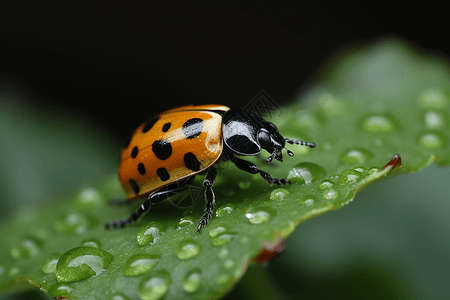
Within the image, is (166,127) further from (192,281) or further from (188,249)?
(192,281)

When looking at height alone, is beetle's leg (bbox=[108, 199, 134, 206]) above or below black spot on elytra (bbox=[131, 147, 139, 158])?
below

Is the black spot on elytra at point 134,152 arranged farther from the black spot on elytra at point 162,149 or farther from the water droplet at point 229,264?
the water droplet at point 229,264

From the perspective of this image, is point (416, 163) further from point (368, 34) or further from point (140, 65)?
point (140, 65)

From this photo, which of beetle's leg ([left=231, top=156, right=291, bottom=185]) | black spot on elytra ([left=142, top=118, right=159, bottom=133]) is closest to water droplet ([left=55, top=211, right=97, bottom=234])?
black spot on elytra ([left=142, top=118, right=159, bottom=133])

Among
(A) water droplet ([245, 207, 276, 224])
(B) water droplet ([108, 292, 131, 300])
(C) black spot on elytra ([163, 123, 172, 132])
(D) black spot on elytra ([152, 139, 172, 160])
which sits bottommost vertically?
(B) water droplet ([108, 292, 131, 300])

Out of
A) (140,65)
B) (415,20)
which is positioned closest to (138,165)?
(140,65)

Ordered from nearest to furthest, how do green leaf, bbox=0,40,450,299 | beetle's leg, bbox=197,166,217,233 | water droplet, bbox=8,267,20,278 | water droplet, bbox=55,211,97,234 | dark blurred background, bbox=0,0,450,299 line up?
green leaf, bbox=0,40,450,299
beetle's leg, bbox=197,166,217,233
water droplet, bbox=8,267,20,278
water droplet, bbox=55,211,97,234
dark blurred background, bbox=0,0,450,299

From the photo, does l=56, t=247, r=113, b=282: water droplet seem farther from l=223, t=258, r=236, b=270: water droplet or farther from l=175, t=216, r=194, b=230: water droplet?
l=223, t=258, r=236, b=270: water droplet
